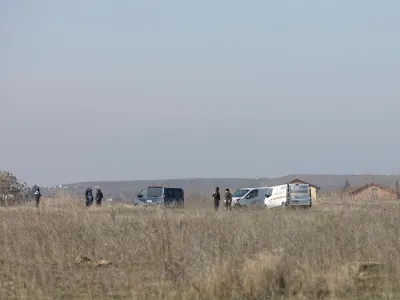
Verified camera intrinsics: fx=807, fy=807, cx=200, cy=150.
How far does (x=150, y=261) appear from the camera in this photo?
16078 millimetres

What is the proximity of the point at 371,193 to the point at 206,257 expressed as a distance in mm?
37079

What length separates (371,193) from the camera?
48531 mm

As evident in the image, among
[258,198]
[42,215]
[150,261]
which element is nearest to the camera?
[150,261]

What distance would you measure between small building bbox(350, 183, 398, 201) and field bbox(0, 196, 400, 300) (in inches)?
953

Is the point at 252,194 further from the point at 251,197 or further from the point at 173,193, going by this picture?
the point at 173,193

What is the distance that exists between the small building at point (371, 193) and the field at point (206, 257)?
24.2 metres

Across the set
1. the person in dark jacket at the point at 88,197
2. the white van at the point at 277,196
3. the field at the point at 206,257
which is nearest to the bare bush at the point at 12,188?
the person in dark jacket at the point at 88,197

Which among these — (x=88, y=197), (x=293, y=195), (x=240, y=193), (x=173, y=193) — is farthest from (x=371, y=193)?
(x=88, y=197)

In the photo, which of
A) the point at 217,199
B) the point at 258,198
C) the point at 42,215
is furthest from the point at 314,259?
the point at 258,198

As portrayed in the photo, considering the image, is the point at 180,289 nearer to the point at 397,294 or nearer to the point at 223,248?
the point at 223,248

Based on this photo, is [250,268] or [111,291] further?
[111,291]

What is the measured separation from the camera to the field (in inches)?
502

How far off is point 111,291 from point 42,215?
1215 centimetres

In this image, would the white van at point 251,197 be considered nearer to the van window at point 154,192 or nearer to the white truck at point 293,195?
the white truck at point 293,195
